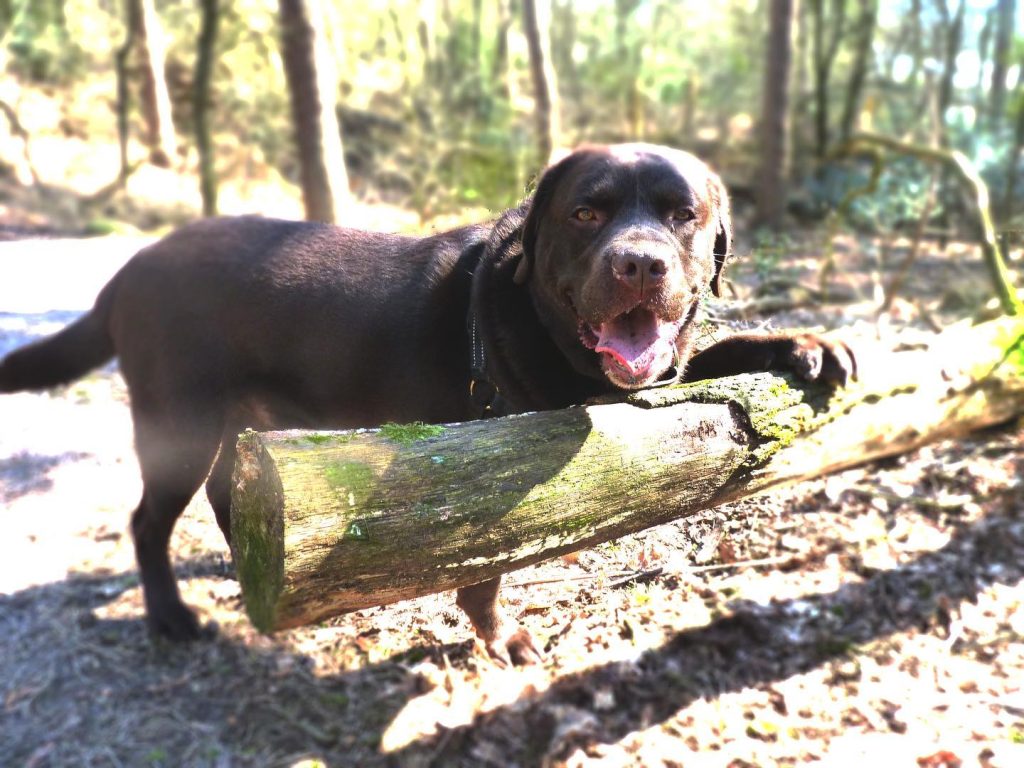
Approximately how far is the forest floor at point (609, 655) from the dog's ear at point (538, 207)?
1.07m

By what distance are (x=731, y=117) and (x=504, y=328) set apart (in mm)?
23612

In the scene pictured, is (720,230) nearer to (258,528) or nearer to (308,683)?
(258,528)

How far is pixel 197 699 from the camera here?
10.9ft

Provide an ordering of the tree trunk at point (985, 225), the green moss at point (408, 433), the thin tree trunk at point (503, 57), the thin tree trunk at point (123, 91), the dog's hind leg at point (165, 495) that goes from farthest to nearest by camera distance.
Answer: the thin tree trunk at point (503, 57) → the thin tree trunk at point (123, 91) → the tree trunk at point (985, 225) → the dog's hind leg at point (165, 495) → the green moss at point (408, 433)

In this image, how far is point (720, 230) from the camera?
114 inches

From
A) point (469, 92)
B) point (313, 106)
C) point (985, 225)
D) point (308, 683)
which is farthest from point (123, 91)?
point (985, 225)

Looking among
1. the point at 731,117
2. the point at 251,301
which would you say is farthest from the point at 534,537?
the point at 731,117

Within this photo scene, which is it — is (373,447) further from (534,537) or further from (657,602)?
(657,602)

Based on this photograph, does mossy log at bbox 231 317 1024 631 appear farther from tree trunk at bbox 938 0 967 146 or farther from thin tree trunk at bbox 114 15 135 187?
tree trunk at bbox 938 0 967 146

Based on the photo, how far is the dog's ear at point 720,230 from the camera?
287cm

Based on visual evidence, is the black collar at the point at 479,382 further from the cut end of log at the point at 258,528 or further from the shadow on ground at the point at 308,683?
the shadow on ground at the point at 308,683

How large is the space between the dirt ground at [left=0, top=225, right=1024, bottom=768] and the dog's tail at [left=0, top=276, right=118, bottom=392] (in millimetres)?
915

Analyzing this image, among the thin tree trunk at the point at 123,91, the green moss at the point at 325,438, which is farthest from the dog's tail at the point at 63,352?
the thin tree trunk at the point at 123,91

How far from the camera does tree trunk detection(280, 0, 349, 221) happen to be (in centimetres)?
741
